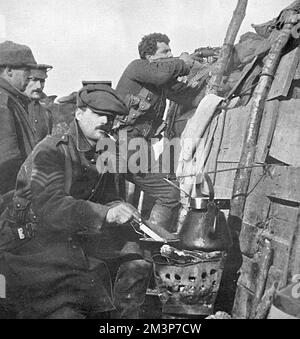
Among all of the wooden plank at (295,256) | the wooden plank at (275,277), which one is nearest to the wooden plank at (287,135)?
the wooden plank at (295,256)

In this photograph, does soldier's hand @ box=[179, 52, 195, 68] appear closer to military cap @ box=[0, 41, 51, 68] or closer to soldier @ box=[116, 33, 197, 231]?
soldier @ box=[116, 33, 197, 231]

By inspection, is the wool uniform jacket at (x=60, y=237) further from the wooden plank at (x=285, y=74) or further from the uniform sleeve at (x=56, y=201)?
the wooden plank at (x=285, y=74)

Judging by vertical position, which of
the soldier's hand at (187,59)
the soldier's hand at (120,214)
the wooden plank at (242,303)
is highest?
the soldier's hand at (187,59)

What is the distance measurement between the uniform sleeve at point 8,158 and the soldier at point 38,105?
0.23 metres

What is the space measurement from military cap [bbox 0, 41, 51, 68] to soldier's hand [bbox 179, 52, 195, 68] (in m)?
1.20

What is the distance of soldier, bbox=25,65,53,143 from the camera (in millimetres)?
3268

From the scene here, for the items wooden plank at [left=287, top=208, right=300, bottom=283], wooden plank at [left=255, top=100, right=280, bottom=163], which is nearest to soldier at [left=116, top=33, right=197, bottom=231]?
wooden plank at [left=255, top=100, right=280, bottom=163]

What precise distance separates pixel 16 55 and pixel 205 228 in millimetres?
2003

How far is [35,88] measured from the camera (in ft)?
11.0

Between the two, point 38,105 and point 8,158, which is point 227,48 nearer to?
point 38,105

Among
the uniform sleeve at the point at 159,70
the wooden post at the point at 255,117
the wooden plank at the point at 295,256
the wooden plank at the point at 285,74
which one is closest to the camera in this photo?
the wooden plank at the point at 295,256

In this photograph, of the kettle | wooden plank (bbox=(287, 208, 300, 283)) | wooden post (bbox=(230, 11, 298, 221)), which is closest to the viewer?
wooden plank (bbox=(287, 208, 300, 283))

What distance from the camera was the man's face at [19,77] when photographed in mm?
3276
